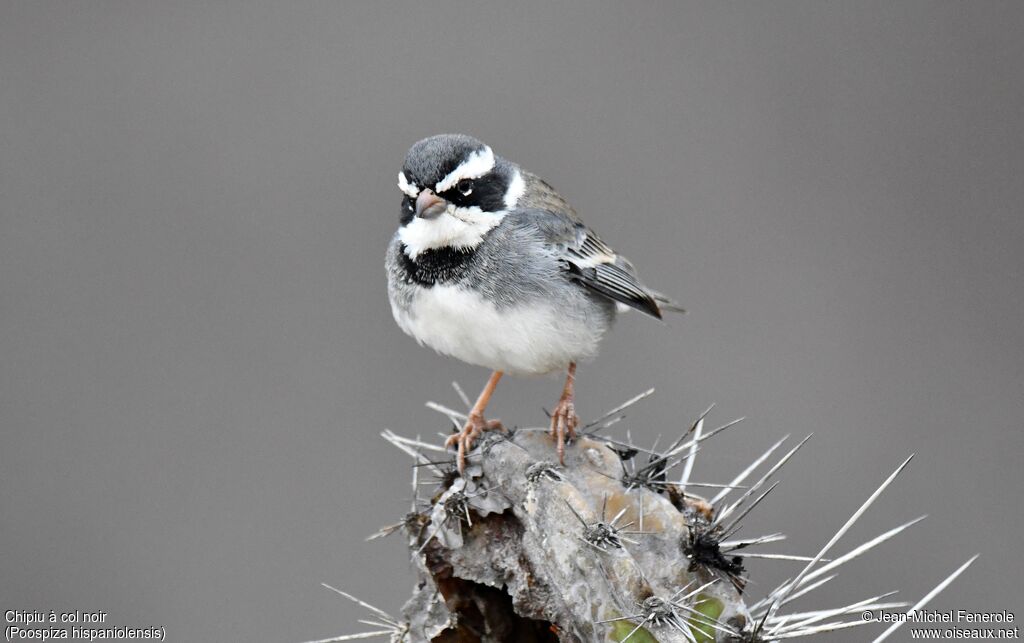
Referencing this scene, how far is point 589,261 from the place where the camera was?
17.7 ft

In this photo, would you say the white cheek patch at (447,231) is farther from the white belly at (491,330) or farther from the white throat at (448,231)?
the white belly at (491,330)

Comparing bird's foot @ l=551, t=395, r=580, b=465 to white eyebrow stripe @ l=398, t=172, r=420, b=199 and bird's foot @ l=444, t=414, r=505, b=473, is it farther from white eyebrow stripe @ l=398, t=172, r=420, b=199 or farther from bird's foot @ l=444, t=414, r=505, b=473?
white eyebrow stripe @ l=398, t=172, r=420, b=199

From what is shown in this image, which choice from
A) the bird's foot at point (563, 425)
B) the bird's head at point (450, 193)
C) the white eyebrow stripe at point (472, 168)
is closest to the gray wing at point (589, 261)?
the bird's head at point (450, 193)

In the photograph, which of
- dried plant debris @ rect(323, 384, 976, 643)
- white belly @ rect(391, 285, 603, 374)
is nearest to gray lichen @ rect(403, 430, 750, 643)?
dried plant debris @ rect(323, 384, 976, 643)

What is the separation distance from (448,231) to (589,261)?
0.83 m

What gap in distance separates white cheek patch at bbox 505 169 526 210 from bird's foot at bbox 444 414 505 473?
3.60 feet

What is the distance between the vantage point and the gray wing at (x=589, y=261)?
527 cm

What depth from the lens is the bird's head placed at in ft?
15.6

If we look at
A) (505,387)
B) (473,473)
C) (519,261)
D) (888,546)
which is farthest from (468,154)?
(888,546)

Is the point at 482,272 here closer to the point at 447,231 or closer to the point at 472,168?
the point at 447,231

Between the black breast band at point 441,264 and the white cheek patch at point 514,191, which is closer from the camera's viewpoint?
the black breast band at point 441,264
